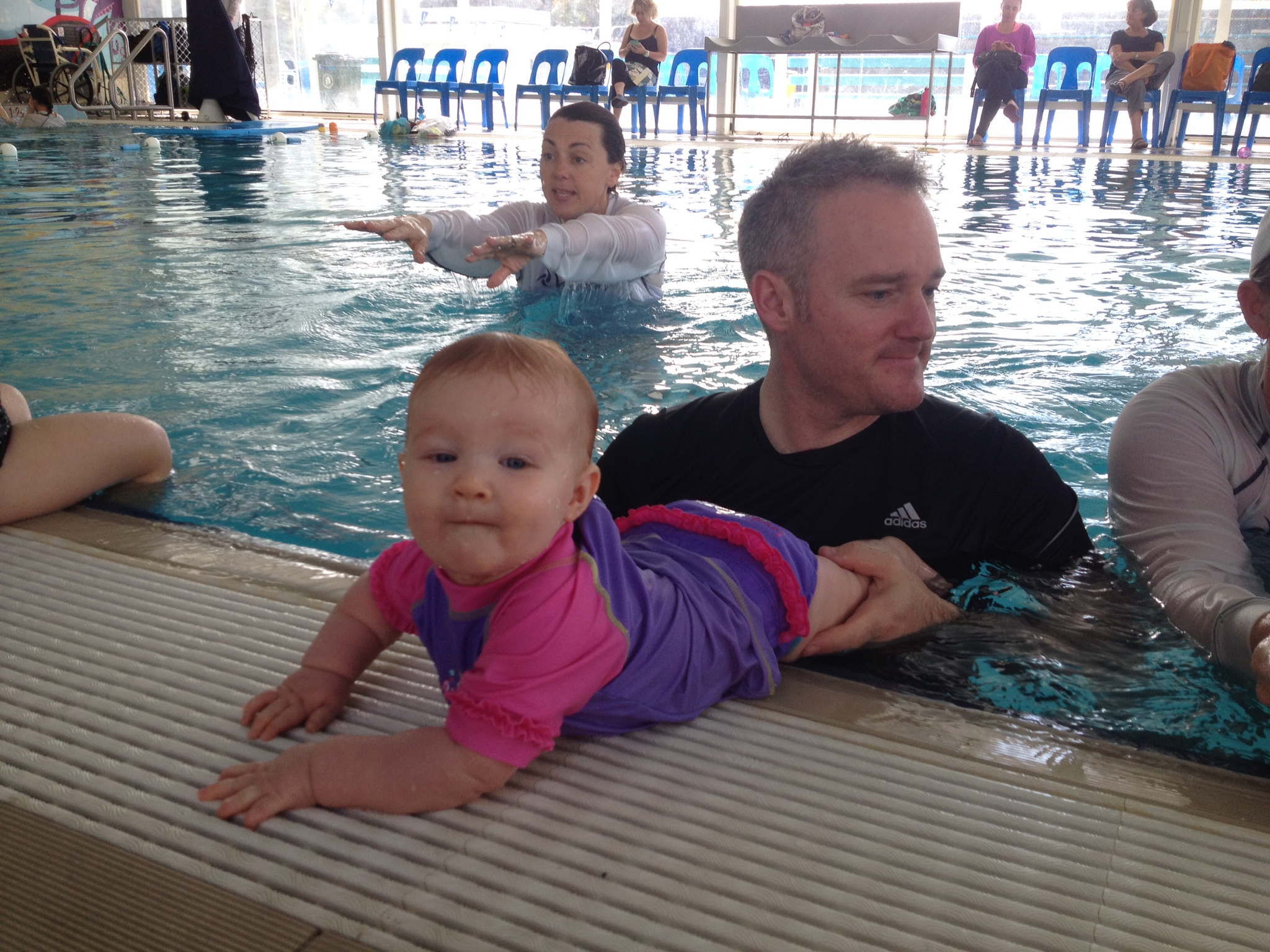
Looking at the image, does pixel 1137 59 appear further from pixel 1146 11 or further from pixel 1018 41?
pixel 1018 41

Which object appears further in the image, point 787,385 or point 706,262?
point 706,262

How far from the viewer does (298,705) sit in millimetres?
1540

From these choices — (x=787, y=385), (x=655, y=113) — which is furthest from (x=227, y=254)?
(x=655, y=113)

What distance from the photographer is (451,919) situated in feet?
3.79

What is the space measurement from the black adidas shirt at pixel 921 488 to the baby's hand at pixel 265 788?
109 cm

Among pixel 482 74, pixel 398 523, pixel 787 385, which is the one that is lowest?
pixel 398 523

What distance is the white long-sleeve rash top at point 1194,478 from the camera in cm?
197

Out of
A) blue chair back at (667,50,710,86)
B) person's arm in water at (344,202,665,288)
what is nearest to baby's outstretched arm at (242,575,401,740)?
person's arm in water at (344,202,665,288)

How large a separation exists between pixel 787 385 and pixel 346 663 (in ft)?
3.46

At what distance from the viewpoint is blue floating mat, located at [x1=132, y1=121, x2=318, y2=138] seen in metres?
14.4

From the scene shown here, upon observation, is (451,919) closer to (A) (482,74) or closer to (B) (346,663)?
(B) (346,663)

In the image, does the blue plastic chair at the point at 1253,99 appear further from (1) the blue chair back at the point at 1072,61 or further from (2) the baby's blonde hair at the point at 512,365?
(2) the baby's blonde hair at the point at 512,365

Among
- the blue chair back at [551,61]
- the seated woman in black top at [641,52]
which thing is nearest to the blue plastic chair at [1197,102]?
the seated woman in black top at [641,52]

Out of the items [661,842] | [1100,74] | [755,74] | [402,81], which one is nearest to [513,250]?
[661,842]
